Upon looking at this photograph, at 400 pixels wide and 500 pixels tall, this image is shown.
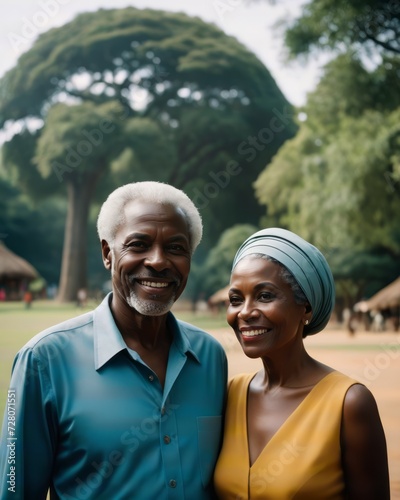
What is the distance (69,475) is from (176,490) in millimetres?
368

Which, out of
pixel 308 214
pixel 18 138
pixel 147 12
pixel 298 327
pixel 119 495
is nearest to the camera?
pixel 119 495

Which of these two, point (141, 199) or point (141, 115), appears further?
point (141, 115)

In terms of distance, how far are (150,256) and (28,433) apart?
736 millimetres

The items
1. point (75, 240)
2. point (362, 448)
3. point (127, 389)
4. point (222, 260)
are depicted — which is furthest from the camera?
point (75, 240)

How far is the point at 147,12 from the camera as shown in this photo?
→ 40.0 m

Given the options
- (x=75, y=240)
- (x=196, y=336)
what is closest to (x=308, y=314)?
(x=196, y=336)

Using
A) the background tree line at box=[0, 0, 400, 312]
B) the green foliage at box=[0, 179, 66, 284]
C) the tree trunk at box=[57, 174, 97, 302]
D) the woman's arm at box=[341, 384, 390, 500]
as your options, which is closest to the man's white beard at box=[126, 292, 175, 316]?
the woman's arm at box=[341, 384, 390, 500]

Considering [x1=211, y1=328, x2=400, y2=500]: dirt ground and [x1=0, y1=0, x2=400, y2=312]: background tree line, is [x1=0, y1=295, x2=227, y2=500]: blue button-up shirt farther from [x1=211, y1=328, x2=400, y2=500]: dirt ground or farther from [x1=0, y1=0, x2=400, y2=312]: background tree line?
[x1=0, y1=0, x2=400, y2=312]: background tree line

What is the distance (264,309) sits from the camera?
272 cm

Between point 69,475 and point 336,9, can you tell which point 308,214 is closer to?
point 336,9

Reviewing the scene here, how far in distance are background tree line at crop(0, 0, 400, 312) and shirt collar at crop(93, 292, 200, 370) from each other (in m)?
24.5

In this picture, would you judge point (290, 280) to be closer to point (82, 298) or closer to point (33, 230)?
point (82, 298)

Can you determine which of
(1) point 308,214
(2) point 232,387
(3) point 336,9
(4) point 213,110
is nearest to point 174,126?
(4) point 213,110

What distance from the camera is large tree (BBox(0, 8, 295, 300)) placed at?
34906 millimetres
